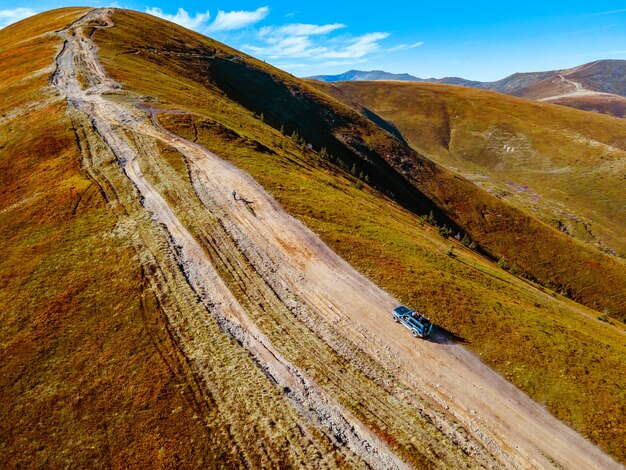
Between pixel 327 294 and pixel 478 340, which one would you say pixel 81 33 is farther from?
pixel 478 340

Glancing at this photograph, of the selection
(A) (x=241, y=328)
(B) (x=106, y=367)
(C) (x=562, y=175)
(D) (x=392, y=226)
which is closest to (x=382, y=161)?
(D) (x=392, y=226)

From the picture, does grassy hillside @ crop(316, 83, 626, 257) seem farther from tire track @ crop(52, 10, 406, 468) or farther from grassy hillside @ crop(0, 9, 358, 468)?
grassy hillside @ crop(0, 9, 358, 468)

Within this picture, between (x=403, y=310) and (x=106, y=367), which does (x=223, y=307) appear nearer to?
(x=106, y=367)

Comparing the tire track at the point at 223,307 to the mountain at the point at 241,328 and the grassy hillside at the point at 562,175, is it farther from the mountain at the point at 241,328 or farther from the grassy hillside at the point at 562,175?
the grassy hillside at the point at 562,175

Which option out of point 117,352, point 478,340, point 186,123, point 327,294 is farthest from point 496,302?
point 186,123

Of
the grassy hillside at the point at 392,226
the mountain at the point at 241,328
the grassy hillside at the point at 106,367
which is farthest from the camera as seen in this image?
the grassy hillside at the point at 392,226

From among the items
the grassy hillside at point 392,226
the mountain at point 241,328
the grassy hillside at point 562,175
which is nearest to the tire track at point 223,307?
the mountain at point 241,328

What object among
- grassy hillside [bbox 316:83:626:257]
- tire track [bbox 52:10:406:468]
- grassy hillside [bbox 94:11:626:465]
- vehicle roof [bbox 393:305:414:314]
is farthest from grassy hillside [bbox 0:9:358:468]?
grassy hillside [bbox 316:83:626:257]
